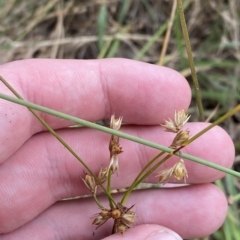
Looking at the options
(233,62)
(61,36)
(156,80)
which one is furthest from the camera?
(61,36)

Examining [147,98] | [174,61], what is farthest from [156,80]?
[174,61]

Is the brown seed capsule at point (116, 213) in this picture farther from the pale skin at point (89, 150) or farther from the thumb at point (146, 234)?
the pale skin at point (89, 150)

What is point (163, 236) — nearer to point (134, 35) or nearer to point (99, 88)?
point (99, 88)

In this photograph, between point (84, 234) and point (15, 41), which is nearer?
point (84, 234)

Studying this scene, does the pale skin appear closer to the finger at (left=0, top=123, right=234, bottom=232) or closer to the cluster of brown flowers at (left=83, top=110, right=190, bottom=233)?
the finger at (left=0, top=123, right=234, bottom=232)

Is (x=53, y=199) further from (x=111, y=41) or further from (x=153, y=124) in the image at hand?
(x=111, y=41)

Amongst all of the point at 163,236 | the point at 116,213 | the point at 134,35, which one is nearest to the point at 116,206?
the point at 116,213

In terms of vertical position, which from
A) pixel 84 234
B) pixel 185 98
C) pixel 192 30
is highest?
pixel 185 98
